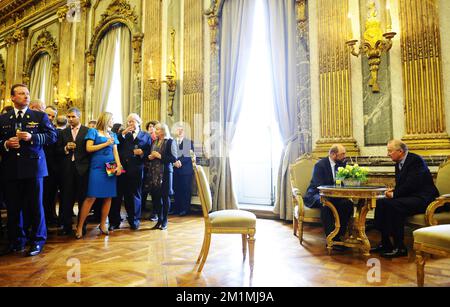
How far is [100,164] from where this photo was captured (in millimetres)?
3619

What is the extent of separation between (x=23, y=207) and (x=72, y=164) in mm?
746

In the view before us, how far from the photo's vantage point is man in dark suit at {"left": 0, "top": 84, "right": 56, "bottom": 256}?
293cm

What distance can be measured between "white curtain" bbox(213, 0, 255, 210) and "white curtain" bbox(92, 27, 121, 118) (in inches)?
117

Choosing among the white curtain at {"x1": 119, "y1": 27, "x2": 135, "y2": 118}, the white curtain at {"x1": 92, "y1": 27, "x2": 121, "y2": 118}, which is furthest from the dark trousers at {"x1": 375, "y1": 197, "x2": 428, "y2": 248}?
the white curtain at {"x1": 92, "y1": 27, "x2": 121, "y2": 118}

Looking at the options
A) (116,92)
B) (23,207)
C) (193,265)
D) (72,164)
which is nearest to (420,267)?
(193,265)

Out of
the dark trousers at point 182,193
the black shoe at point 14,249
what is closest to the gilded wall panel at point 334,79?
the dark trousers at point 182,193

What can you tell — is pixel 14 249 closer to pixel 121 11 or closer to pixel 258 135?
pixel 258 135

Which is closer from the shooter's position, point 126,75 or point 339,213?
point 339,213

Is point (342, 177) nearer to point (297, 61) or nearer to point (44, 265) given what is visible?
point (297, 61)

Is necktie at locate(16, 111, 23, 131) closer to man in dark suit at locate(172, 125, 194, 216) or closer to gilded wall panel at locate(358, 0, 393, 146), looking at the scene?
man in dark suit at locate(172, 125, 194, 216)

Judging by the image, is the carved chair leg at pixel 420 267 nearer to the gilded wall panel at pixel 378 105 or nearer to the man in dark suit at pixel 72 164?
the gilded wall panel at pixel 378 105

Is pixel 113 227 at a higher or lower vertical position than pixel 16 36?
lower

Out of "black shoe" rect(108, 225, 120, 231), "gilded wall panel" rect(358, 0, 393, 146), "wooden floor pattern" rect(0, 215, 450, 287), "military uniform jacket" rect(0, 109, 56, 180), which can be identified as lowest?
"wooden floor pattern" rect(0, 215, 450, 287)
